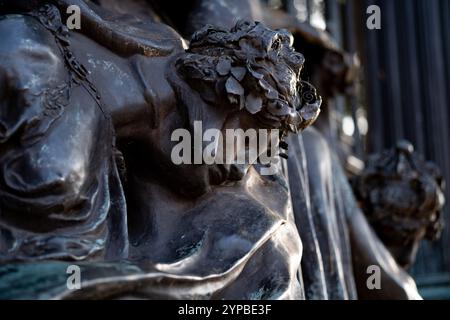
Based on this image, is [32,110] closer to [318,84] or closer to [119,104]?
[119,104]

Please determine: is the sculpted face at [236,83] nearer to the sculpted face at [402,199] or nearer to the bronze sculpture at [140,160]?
the bronze sculpture at [140,160]

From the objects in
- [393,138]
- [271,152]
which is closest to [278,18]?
[271,152]

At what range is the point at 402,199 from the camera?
143 inches

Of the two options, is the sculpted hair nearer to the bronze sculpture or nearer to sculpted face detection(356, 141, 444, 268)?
the bronze sculpture

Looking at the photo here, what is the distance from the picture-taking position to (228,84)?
7.44 feet

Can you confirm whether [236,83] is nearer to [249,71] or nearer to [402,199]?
[249,71]

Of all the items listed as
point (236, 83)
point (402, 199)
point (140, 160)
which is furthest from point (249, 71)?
point (402, 199)

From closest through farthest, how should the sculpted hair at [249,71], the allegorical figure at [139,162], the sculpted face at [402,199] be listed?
the allegorical figure at [139,162] → the sculpted hair at [249,71] → the sculpted face at [402,199]

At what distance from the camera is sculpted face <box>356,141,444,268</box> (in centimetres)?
363

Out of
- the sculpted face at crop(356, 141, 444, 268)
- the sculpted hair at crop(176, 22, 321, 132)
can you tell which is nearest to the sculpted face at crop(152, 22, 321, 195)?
the sculpted hair at crop(176, 22, 321, 132)

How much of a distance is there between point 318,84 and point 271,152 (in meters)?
1.64

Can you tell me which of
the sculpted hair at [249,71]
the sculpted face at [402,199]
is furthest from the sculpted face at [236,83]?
the sculpted face at [402,199]

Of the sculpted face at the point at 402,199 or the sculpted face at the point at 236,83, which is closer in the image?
the sculpted face at the point at 236,83

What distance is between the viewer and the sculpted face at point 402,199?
143 inches
